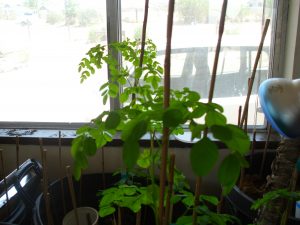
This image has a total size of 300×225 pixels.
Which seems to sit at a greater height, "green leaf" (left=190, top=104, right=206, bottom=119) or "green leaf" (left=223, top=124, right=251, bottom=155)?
"green leaf" (left=190, top=104, right=206, bottom=119)

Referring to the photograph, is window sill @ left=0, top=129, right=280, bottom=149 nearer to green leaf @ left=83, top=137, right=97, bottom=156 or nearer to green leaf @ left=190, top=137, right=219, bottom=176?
green leaf @ left=83, top=137, right=97, bottom=156

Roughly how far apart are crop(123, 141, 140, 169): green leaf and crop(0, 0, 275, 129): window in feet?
3.59

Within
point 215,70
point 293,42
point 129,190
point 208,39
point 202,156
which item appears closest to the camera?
point 202,156

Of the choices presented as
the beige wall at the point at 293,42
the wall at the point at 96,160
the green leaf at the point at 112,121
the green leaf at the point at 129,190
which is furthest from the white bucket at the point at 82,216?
the beige wall at the point at 293,42

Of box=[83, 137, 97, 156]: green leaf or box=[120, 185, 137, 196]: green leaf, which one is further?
box=[120, 185, 137, 196]: green leaf

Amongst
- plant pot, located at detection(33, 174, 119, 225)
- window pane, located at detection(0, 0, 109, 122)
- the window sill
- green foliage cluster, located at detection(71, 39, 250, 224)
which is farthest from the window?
green foliage cluster, located at detection(71, 39, 250, 224)

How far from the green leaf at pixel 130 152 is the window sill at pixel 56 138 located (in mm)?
974

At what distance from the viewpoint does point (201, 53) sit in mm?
1360

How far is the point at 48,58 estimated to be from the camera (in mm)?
1434

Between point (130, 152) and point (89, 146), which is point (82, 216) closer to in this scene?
point (89, 146)

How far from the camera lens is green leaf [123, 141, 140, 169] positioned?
33 centimetres

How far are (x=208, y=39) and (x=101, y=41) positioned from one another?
0.51 m

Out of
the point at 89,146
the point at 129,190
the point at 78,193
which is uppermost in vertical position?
the point at 89,146

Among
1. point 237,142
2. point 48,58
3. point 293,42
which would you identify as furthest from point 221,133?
point 48,58
